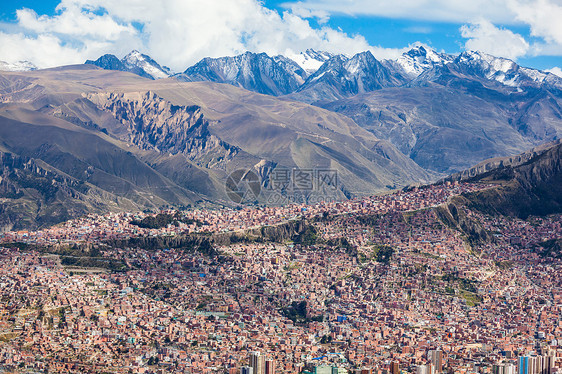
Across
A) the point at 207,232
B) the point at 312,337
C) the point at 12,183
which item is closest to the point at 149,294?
the point at 312,337

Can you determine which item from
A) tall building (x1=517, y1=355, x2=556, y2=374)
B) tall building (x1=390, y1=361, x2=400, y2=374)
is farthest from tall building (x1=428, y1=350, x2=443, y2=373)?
tall building (x1=517, y1=355, x2=556, y2=374)

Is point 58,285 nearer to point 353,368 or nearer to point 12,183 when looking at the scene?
point 353,368

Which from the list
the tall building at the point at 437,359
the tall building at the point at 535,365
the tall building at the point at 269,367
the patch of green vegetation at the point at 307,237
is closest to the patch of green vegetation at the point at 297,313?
the tall building at the point at 437,359

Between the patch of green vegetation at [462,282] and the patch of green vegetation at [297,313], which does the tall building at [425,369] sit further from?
the patch of green vegetation at [462,282]


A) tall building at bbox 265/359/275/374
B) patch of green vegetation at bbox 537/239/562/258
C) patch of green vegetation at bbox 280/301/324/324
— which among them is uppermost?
patch of green vegetation at bbox 537/239/562/258

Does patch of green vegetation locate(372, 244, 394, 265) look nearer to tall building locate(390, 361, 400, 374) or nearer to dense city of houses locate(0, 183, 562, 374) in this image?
dense city of houses locate(0, 183, 562, 374)

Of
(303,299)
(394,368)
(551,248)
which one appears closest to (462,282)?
(551,248)
